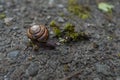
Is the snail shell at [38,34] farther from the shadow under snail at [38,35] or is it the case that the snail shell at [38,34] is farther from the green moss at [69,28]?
the green moss at [69,28]

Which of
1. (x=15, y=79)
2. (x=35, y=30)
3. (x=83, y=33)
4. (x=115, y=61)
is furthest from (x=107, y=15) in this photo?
(x=15, y=79)

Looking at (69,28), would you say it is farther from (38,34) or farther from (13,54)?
(13,54)

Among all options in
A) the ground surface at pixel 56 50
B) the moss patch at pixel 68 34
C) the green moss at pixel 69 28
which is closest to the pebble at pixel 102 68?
the ground surface at pixel 56 50

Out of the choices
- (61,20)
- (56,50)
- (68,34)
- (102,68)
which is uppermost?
(61,20)

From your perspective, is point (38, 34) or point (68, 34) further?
point (68, 34)

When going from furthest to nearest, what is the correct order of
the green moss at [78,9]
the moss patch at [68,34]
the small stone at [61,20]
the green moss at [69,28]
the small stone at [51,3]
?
the small stone at [51,3]
the green moss at [78,9]
the small stone at [61,20]
the green moss at [69,28]
the moss patch at [68,34]

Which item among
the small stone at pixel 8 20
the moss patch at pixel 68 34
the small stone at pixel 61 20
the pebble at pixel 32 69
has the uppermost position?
the small stone at pixel 8 20

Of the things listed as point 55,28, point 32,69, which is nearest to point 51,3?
point 55,28

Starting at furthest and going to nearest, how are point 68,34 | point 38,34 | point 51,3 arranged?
point 51,3 → point 68,34 → point 38,34
